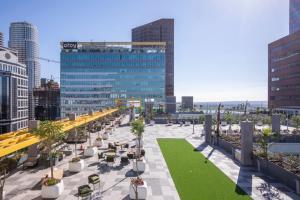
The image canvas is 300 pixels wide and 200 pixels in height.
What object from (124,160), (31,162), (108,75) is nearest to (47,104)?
(108,75)

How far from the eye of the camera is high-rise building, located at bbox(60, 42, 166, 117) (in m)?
129

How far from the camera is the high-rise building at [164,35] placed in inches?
7013

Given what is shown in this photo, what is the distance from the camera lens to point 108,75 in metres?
133

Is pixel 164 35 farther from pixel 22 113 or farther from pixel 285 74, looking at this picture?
pixel 22 113

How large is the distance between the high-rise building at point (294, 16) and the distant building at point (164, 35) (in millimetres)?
68312

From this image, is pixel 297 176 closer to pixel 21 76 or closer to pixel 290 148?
pixel 290 148

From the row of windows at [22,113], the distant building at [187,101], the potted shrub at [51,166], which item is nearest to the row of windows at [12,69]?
the row of windows at [22,113]

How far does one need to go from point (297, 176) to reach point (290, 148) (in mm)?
22818

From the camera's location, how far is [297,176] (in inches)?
682

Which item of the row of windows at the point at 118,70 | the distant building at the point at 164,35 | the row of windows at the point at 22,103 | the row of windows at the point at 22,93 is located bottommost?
the row of windows at the point at 22,103

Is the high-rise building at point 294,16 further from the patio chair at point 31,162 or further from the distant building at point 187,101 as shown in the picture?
the patio chair at point 31,162

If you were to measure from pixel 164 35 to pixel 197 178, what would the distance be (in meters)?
166

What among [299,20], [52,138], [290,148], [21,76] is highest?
[299,20]

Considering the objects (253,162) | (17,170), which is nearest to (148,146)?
(253,162)
